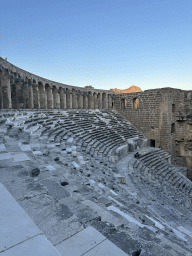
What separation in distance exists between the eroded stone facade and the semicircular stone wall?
6.15m

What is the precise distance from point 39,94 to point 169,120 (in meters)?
14.1

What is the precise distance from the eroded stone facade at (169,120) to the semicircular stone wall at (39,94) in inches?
242

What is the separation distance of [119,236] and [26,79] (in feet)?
52.9

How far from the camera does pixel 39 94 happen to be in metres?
18.2

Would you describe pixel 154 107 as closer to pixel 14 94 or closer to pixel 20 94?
pixel 20 94

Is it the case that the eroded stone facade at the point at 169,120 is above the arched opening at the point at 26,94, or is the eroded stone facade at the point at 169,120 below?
below

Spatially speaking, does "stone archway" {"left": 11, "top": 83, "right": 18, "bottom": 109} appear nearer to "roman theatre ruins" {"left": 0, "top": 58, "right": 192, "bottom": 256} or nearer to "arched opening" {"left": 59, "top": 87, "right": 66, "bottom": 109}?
"roman theatre ruins" {"left": 0, "top": 58, "right": 192, "bottom": 256}

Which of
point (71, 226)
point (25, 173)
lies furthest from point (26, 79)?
point (71, 226)

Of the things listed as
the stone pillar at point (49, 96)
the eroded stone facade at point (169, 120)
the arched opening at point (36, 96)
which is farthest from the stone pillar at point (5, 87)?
the eroded stone facade at point (169, 120)

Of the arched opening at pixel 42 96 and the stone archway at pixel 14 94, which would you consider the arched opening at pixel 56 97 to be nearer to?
the arched opening at pixel 42 96

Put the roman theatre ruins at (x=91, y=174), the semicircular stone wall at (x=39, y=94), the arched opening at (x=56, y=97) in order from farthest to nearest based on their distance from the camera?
the arched opening at (x=56, y=97), the semicircular stone wall at (x=39, y=94), the roman theatre ruins at (x=91, y=174)

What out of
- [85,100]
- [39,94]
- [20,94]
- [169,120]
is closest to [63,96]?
[39,94]

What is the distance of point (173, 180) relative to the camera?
1217 cm

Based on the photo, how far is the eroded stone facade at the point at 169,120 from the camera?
17766 millimetres
